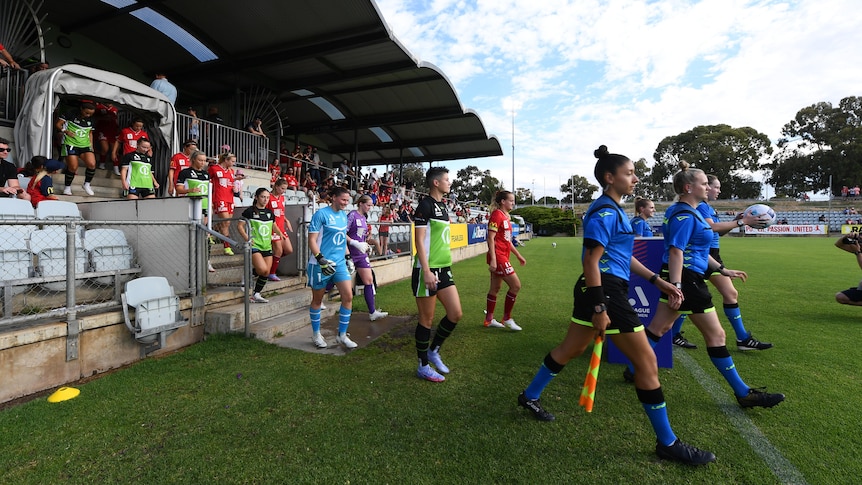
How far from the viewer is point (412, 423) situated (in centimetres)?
293

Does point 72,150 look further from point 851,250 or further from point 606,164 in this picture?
point 851,250

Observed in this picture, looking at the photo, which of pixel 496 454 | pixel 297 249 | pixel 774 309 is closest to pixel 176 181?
pixel 297 249

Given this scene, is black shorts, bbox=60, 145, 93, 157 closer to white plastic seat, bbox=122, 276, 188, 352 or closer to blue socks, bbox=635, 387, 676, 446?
white plastic seat, bbox=122, 276, 188, 352

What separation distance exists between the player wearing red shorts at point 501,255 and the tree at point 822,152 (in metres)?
76.2

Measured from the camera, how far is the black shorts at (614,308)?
2.46 m

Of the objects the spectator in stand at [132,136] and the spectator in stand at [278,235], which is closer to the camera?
the spectator in stand at [278,235]

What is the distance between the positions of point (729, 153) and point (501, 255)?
79449 mm

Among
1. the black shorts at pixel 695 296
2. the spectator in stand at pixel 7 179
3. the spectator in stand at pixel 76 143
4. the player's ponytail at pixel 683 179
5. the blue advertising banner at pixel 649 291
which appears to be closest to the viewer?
the black shorts at pixel 695 296

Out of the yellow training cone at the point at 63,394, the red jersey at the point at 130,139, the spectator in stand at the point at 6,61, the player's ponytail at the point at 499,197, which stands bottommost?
the yellow training cone at the point at 63,394

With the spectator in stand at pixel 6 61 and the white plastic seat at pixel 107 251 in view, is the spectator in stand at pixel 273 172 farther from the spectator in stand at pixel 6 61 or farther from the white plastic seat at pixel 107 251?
the white plastic seat at pixel 107 251

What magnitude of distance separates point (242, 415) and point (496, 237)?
384cm


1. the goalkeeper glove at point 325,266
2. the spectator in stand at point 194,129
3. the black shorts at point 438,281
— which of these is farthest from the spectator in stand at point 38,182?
the black shorts at point 438,281

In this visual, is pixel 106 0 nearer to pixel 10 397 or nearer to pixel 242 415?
pixel 10 397

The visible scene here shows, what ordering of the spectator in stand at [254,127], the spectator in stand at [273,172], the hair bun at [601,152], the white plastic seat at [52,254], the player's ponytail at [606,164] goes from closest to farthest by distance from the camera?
the player's ponytail at [606,164] < the hair bun at [601,152] < the white plastic seat at [52,254] < the spectator in stand at [254,127] < the spectator in stand at [273,172]
